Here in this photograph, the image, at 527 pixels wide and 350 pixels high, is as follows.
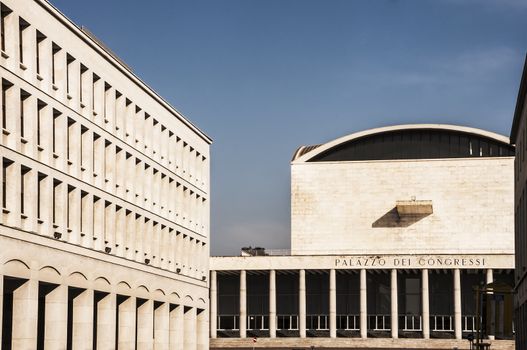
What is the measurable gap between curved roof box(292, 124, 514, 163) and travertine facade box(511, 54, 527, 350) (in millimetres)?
41730

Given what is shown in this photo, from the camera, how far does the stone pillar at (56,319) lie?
5494cm

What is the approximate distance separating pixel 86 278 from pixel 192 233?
83.5ft

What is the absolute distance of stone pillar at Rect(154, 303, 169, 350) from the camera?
75281 mm

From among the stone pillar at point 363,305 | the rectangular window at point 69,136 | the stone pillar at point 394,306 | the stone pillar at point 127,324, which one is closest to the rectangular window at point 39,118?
the rectangular window at point 69,136

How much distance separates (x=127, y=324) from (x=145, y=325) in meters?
4.47

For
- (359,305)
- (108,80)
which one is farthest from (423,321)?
(108,80)

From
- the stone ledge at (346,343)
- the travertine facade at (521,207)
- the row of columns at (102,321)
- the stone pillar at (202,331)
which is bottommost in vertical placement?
the stone ledge at (346,343)

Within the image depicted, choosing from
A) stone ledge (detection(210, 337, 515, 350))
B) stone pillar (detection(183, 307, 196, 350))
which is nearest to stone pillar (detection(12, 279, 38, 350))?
stone pillar (detection(183, 307, 196, 350))

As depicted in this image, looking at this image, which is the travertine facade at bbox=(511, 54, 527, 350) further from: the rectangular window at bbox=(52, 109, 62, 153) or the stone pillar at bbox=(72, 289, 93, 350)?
the stone pillar at bbox=(72, 289, 93, 350)

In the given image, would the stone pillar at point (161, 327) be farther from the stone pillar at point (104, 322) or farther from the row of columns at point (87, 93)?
the stone pillar at point (104, 322)

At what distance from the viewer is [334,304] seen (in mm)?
113125

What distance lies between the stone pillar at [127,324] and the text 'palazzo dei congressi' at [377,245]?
4631 cm

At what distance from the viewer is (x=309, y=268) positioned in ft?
375

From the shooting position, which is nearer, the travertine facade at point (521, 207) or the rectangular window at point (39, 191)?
the rectangular window at point (39, 191)
